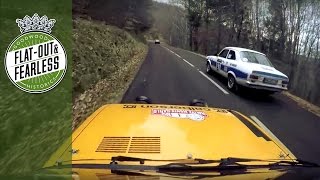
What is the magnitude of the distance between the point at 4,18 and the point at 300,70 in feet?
116

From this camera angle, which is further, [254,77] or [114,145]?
[254,77]

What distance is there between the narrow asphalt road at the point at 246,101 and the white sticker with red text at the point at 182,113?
420 centimetres

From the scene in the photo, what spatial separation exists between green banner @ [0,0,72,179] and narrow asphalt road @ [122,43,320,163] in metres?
2.79

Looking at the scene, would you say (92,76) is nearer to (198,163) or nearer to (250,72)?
(250,72)

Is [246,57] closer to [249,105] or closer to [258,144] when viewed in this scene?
[249,105]

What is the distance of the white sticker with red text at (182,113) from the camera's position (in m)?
3.79

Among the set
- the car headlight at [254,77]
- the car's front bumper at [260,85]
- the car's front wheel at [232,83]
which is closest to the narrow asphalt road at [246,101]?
the car's front wheel at [232,83]

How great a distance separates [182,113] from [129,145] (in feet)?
3.40

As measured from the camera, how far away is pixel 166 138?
319 cm

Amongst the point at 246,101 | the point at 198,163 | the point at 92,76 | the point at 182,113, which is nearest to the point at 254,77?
the point at 246,101

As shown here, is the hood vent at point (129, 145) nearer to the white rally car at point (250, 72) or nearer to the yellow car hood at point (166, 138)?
the yellow car hood at point (166, 138)

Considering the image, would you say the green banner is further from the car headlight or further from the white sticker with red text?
the car headlight

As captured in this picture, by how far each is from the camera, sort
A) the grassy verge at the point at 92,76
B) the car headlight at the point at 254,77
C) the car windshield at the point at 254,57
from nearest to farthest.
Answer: the grassy verge at the point at 92,76
the car headlight at the point at 254,77
the car windshield at the point at 254,57

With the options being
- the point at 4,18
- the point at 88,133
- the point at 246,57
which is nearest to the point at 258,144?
the point at 88,133
